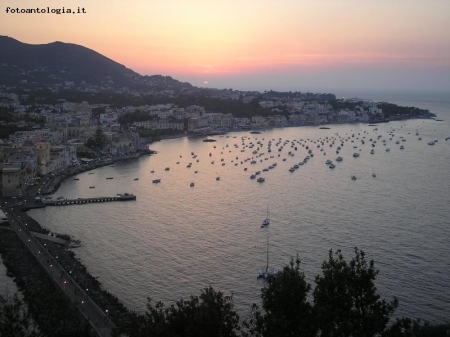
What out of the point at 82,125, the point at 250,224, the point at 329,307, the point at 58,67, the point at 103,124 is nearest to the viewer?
the point at 329,307

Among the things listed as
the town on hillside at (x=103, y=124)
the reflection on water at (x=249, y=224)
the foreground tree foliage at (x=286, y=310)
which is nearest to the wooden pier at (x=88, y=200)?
the reflection on water at (x=249, y=224)

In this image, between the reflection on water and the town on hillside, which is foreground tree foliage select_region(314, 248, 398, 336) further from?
the town on hillside

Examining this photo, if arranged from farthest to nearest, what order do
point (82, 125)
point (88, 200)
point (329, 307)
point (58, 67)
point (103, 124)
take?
1. point (58, 67)
2. point (103, 124)
3. point (82, 125)
4. point (88, 200)
5. point (329, 307)

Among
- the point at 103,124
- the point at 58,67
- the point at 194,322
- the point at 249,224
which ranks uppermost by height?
the point at 58,67

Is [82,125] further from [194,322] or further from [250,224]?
[194,322]

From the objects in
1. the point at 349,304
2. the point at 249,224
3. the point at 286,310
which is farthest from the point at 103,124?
the point at 349,304
